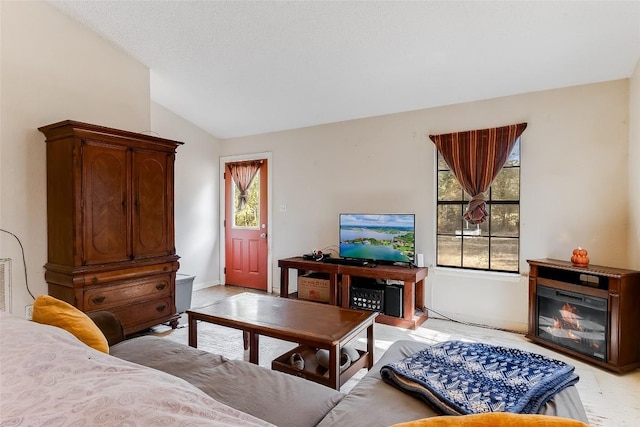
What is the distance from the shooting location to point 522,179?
10.9ft

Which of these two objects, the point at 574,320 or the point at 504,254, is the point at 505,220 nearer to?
the point at 504,254

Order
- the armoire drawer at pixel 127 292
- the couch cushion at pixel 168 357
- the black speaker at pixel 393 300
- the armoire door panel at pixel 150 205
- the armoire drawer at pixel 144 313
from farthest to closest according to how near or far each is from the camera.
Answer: the black speaker at pixel 393 300 → the armoire door panel at pixel 150 205 → the armoire drawer at pixel 144 313 → the armoire drawer at pixel 127 292 → the couch cushion at pixel 168 357

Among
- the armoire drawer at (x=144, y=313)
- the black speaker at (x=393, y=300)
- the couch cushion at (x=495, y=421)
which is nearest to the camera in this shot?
the couch cushion at (x=495, y=421)

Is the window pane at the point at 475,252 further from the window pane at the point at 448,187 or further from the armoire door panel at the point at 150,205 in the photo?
the armoire door panel at the point at 150,205

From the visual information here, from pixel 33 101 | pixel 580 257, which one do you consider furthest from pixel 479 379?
pixel 33 101

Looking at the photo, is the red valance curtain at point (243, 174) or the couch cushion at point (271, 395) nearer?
the couch cushion at point (271, 395)

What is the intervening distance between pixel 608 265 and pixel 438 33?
8.39 ft

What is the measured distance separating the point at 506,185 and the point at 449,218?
666 millimetres

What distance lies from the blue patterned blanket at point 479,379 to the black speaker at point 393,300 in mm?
1832

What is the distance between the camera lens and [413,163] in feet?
12.7

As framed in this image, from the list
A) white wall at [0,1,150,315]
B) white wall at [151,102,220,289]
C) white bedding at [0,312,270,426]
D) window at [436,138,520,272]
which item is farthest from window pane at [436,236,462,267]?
white wall at [0,1,150,315]

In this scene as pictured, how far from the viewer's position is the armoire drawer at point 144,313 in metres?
2.97

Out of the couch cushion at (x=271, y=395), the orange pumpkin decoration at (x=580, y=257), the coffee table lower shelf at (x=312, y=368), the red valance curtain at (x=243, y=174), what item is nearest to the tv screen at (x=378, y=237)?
the orange pumpkin decoration at (x=580, y=257)

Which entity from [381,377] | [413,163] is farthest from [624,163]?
[381,377]
